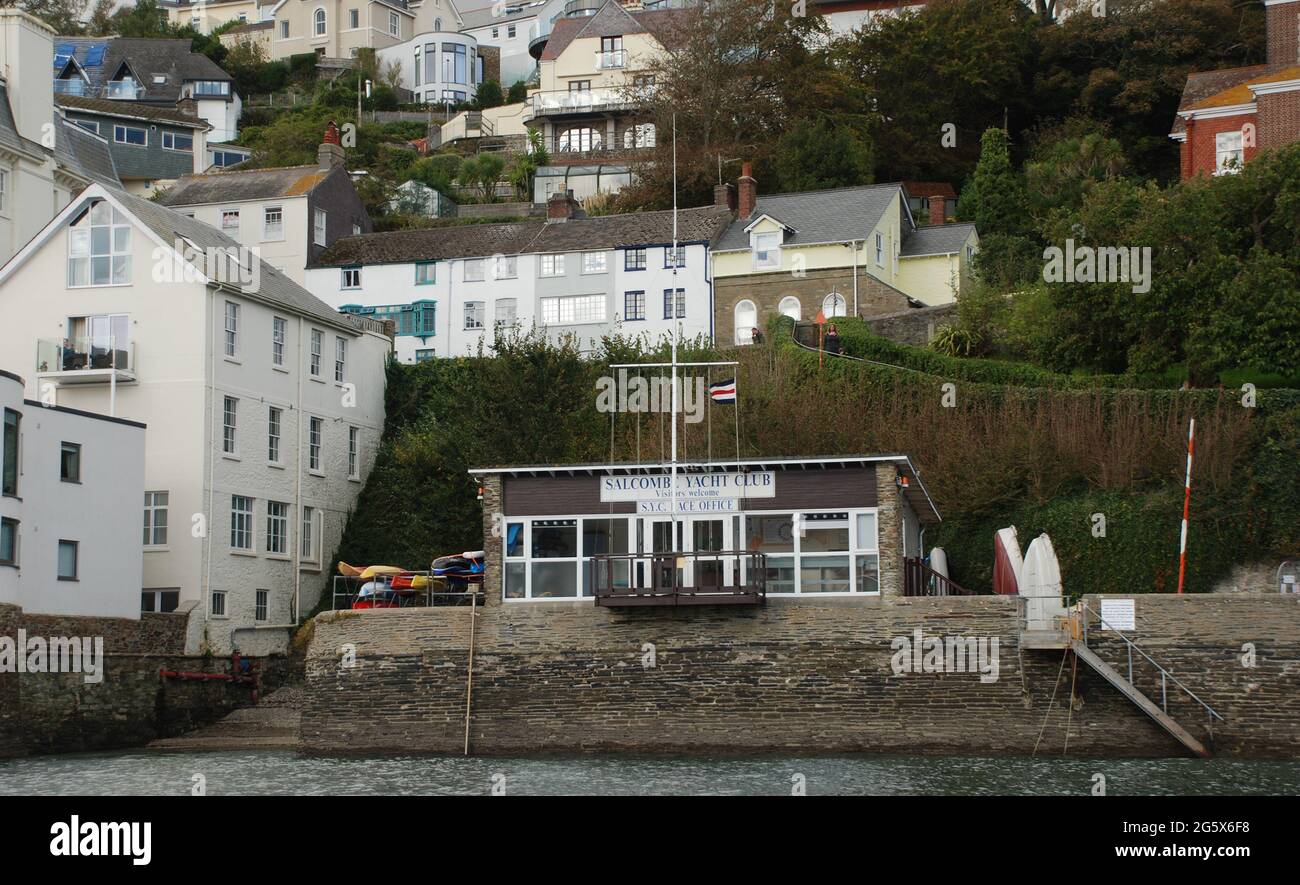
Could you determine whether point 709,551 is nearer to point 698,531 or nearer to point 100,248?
point 698,531

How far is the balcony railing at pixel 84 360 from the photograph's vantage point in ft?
161

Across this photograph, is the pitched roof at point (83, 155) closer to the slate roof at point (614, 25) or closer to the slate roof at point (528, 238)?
the slate roof at point (528, 238)

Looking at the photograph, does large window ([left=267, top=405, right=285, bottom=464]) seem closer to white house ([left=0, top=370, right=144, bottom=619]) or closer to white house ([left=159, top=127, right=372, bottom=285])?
white house ([left=0, top=370, right=144, bottom=619])

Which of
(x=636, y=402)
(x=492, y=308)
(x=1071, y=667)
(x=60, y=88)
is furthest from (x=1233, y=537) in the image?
(x=60, y=88)

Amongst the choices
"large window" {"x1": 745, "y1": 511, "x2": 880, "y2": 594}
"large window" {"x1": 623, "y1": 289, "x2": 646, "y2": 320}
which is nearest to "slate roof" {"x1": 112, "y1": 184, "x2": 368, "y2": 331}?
"large window" {"x1": 623, "y1": 289, "x2": 646, "y2": 320}

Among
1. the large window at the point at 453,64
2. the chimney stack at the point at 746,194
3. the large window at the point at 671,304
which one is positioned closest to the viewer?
the large window at the point at 671,304

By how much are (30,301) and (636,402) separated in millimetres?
18741

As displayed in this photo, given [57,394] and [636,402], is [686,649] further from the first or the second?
[57,394]

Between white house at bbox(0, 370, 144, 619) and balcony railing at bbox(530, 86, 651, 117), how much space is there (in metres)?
51.3

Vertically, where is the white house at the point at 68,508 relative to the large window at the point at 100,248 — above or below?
below

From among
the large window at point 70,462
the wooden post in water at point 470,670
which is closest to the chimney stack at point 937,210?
the wooden post in water at point 470,670

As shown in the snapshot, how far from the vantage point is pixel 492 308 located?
6631 cm

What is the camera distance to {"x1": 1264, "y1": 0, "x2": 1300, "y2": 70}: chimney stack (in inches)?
2488

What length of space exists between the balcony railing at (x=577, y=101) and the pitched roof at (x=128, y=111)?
19.5 meters
